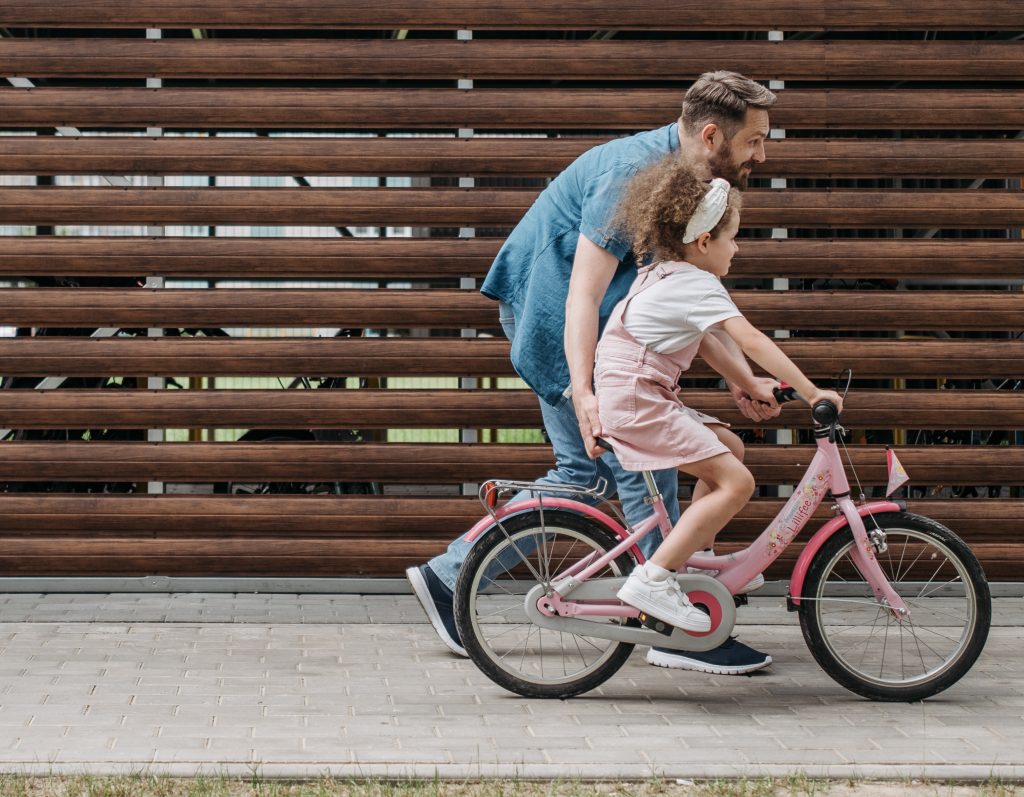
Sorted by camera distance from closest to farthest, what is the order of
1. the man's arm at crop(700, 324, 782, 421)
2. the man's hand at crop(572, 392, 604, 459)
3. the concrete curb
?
the concrete curb < the man's hand at crop(572, 392, 604, 459) < the man's arm at crop(700, 324, 782, 421)

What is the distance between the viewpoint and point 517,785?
3266 millimetres

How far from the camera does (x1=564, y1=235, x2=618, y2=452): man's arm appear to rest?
13.2ft

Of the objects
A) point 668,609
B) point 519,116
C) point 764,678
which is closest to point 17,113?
point 519,116

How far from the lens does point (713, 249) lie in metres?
4.06

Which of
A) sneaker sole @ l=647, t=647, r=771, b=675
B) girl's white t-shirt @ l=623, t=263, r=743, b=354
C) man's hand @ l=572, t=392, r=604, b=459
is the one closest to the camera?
girl's white t-shirt @ l=623, t=263, r=743, b=354

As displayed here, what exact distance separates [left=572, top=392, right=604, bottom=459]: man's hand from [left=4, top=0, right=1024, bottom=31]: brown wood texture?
270 centimetres

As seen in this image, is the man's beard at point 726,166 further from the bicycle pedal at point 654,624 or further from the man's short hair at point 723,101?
the bicycle pedal at point 654,624

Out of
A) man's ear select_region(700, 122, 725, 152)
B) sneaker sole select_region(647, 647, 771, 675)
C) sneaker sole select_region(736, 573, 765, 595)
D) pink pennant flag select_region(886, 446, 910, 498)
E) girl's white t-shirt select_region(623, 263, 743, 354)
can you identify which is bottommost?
sneaker sole select_region(647, 647, 771, 675)

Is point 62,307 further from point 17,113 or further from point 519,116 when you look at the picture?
point 519,116

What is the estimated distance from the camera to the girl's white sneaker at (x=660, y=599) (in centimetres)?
395

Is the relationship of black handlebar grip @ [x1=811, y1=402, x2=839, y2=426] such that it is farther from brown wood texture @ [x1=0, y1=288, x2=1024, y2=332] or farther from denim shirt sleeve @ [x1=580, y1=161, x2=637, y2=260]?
brown wood texture @ [x1=0, y1=288, x2=1024, y2=332]

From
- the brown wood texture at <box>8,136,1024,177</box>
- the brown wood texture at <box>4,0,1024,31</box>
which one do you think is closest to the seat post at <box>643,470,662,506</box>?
the brown wood texture at <box>8,136,1024,177</box>

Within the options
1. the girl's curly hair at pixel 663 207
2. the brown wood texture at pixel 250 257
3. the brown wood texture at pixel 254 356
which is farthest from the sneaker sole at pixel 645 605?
the brown wood texture at pixel 250 257

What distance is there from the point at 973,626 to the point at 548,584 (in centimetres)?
159
